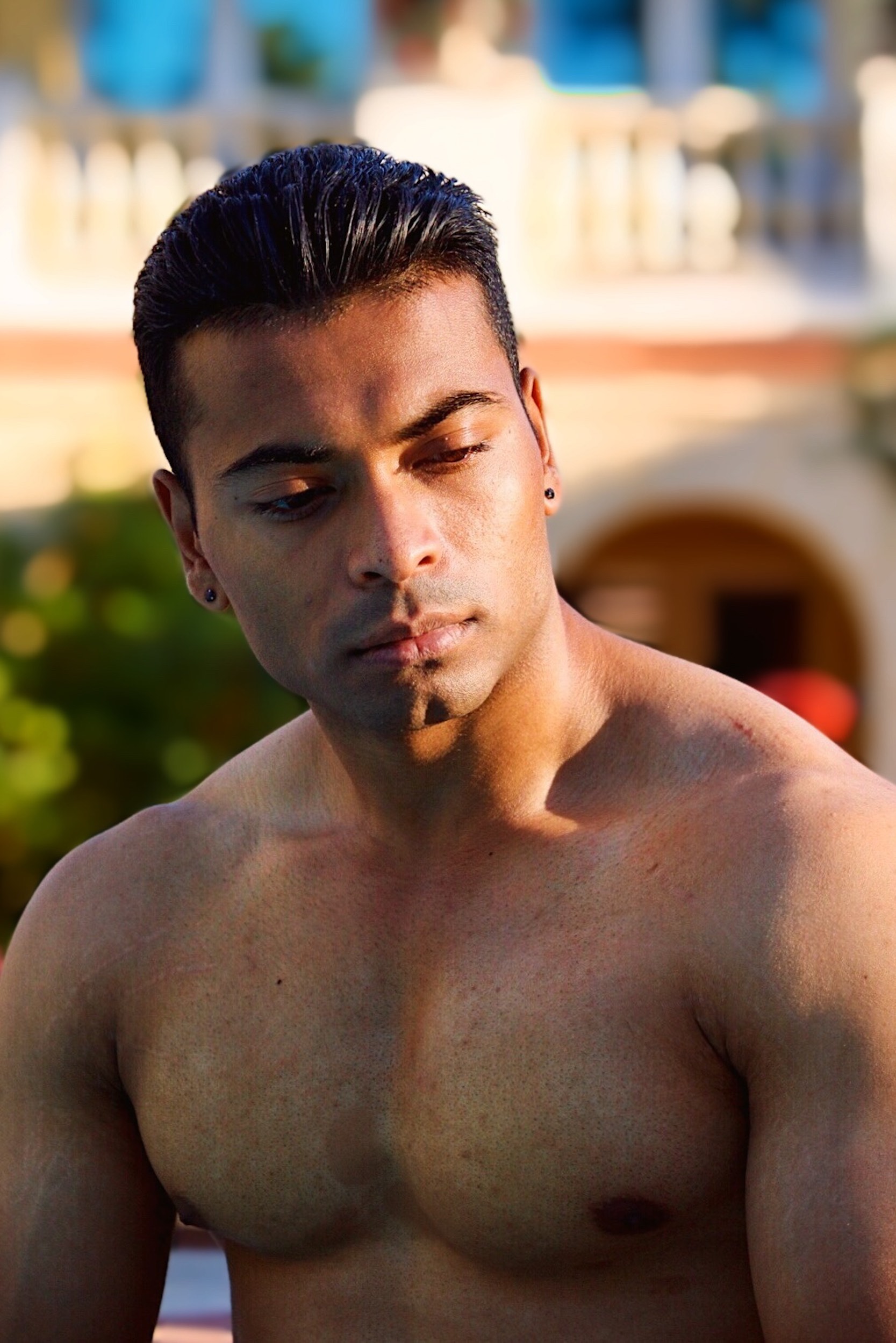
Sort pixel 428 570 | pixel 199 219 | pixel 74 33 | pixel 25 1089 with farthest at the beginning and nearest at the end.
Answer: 1. pixel 74 33
2. pixel 25 1089
3. pixel 199 219
4. pixel 428 570

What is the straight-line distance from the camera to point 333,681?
1.79 m

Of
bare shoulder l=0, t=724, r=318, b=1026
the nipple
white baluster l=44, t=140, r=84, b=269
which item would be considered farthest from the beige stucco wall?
the nipple

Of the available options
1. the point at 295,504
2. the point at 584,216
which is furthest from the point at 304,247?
the point at 584,216

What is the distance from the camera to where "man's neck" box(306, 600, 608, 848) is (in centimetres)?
187

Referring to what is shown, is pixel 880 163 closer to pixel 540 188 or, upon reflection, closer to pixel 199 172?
pixel 540 188

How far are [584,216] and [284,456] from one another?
767 cm

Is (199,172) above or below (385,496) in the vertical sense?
below

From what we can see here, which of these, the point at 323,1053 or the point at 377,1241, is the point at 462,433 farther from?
the point at 377,1241

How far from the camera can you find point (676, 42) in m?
9.59

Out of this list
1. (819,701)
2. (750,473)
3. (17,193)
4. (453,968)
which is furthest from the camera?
(750,473)

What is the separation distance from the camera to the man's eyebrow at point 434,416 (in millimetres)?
1736

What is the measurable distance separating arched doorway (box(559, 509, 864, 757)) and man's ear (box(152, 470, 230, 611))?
9428 mm

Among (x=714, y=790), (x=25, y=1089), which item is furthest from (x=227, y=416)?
(x=25, y=1089)

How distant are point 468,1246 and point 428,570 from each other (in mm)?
599
